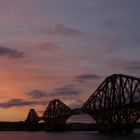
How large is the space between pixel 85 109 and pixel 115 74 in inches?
1337

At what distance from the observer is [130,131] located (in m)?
164

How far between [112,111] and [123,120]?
597 centimetres

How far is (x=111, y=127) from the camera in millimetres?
163250

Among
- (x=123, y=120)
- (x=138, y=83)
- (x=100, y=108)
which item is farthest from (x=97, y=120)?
(x=138, y=83)

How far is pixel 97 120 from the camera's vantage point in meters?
175

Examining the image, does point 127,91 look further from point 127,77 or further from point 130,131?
point 130,131

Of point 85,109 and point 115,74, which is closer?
point 115,74

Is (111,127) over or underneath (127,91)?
underneath

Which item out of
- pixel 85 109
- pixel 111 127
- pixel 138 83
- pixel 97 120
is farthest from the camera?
pixel 85 109

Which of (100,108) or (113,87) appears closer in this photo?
(113,87)

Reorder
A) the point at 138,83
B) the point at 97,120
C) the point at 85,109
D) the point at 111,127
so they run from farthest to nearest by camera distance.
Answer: the point at 85,109
the point at 97,120
the point at 111,127
the point at 138,83

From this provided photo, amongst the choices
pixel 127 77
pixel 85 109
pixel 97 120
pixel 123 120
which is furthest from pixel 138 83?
pixel 85 109

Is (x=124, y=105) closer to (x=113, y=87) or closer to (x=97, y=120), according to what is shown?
(x=113, y=87)

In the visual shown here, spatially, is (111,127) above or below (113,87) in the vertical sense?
below
